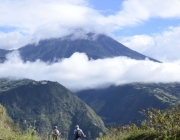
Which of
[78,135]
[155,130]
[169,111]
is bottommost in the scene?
[78,135]

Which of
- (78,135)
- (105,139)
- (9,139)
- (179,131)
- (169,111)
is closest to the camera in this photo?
(9,139)

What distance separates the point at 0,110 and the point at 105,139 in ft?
33.7

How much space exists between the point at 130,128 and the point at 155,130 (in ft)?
11.3

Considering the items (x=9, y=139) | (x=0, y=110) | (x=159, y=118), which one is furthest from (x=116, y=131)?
(x=0, y=110)

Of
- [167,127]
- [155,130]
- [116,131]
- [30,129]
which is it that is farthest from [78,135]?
[30,129]

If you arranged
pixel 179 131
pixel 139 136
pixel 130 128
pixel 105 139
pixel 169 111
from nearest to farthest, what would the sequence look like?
pixel 179 131 < pixel 169 111 < pixel 139 136 < pixel 105 139 < pixel 130 128

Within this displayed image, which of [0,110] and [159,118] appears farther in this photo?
[0,110]

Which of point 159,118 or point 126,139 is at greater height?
point 159,118

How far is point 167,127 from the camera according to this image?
13328 millimetres

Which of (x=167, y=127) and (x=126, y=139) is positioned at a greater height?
(x=167, y=127)

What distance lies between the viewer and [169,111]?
1441 centimetres

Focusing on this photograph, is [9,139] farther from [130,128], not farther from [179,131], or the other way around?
[130,128]

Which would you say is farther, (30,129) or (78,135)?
(78,135)

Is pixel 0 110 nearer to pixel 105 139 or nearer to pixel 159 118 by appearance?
pixel 105 139
